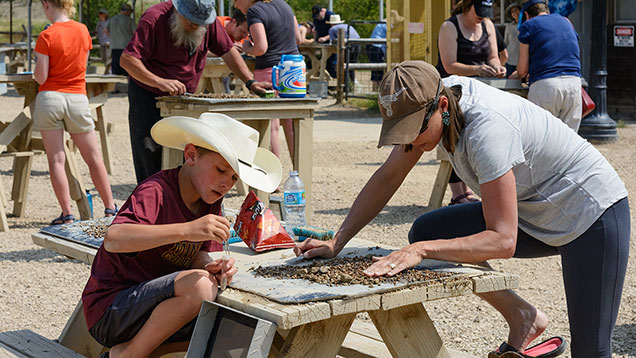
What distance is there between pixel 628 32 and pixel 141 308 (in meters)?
11.4

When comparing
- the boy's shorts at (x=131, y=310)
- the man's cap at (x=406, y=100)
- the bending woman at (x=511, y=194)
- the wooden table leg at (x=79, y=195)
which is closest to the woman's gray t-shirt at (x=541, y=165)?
the bending woman at (x=511, y=194)

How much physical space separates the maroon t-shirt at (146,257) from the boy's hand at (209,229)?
23 centimetres

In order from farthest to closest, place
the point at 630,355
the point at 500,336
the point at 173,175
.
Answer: the point at 500,336, the point at 630,355, the point at 173,175

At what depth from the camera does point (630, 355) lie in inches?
156

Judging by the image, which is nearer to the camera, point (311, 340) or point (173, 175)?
point (311, 340)

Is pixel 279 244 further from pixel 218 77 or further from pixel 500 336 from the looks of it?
pixel 218 77

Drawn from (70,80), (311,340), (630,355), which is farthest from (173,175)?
(70,80)

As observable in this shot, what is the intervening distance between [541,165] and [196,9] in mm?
3142

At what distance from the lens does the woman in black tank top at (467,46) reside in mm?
6644

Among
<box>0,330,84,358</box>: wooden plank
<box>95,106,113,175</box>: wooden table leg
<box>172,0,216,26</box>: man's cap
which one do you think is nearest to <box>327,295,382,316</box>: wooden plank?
<box>0,330,84,358</box>: wooden plank

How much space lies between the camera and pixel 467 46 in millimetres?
6719

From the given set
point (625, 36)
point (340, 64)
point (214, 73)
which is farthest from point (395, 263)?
point (340, 64)

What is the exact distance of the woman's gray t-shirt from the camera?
2859mm

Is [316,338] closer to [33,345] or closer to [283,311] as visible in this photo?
[283,311]
